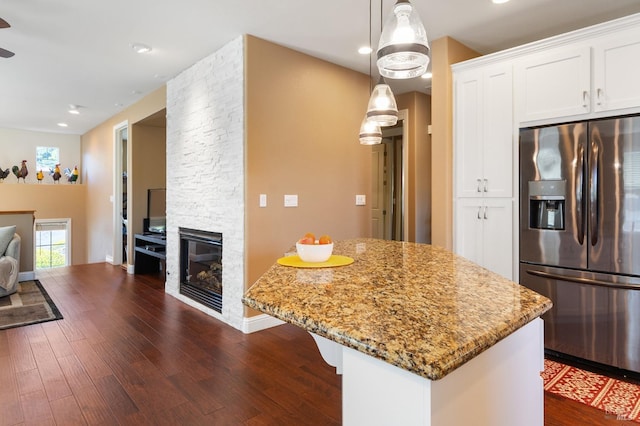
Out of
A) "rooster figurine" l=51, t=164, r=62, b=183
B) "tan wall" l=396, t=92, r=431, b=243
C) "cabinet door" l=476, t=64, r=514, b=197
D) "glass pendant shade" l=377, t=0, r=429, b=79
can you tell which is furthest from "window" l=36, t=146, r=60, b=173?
"glass pendant shade" l=377, t=0, r=429, b=79

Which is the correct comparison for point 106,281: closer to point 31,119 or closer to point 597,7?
point 31,119

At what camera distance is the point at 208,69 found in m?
3.93

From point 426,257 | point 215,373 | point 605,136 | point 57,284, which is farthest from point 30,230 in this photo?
point 605,136

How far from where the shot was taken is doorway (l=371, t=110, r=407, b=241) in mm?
6047

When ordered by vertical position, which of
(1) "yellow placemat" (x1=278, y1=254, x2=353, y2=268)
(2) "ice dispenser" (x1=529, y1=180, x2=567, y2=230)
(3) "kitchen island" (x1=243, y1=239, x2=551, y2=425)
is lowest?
(3) "kitchen island" (x1=243, y1=239, x2=551, y2=425)

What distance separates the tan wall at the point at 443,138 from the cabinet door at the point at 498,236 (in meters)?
0.31

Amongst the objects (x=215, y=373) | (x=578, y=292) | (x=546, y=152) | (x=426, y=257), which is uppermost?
(x=546, y=152)

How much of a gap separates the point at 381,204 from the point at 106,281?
4.35 metres

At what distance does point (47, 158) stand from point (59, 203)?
1.14m

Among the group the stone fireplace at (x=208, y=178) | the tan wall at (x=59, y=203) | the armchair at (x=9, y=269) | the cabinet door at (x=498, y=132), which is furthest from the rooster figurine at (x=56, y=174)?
the cabinet door at (x=498, y=132)

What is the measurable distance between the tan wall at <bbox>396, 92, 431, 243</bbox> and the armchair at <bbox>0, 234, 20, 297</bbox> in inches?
193

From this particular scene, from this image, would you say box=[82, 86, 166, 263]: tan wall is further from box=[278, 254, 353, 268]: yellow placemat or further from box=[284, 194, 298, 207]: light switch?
box=[278, 254, 353, 268]: yellow placemat

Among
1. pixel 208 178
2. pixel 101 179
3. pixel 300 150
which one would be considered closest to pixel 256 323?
pixel 208 178

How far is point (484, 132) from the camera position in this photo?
318cm
